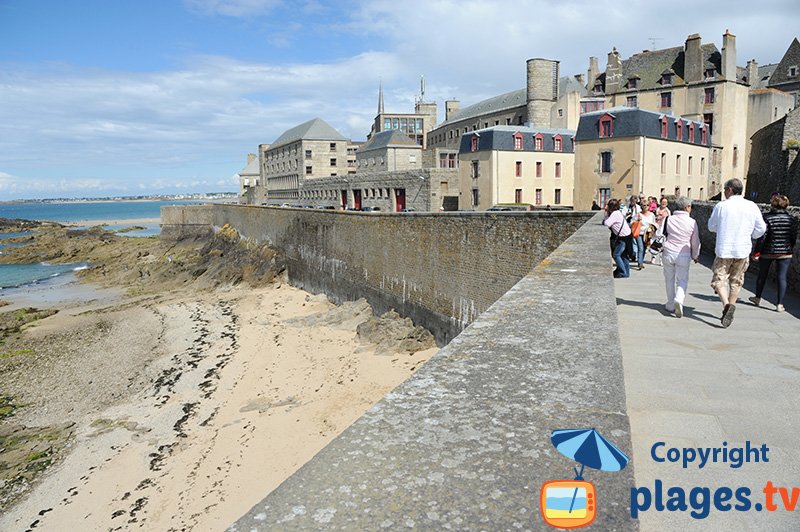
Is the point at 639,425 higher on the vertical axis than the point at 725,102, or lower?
lower

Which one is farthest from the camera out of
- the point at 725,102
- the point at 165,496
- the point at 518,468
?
the point at 725,102

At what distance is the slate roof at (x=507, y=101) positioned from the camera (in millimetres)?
48013

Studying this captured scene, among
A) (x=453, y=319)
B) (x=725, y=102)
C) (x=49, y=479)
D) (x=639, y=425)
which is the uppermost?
(x=725, y=102)

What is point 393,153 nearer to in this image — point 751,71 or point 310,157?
point 310,157

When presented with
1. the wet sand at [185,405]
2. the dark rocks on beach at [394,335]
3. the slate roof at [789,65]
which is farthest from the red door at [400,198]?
the slate roof at [789,65]

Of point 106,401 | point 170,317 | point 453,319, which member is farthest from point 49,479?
point 170,317

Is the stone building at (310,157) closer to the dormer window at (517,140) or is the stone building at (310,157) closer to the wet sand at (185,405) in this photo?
the dormer window at (517,140)

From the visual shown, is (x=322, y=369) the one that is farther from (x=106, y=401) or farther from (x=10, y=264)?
(x=10, y=264)

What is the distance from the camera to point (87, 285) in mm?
35250

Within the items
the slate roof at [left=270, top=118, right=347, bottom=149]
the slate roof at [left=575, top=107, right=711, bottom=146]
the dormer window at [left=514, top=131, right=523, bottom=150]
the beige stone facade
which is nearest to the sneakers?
the slate roof at [left=575, top=107, right=711, bottom=146]

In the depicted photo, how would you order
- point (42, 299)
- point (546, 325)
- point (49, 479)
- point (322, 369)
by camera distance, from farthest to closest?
point (42, 299) < point (322, 369) < point (49, 479) < point (546, 325)

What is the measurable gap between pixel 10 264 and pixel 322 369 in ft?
152

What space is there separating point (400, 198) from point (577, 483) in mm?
38088

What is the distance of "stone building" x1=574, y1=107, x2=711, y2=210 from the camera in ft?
101
